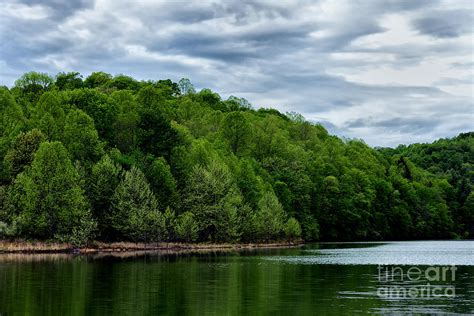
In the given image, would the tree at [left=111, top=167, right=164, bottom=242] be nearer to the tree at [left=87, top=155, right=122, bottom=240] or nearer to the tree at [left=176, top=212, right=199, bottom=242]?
the tree at [left=87, top=155, right=122, bottom=240]

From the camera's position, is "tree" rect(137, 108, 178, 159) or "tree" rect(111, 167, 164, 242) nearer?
"tree" rect(111, 167, 164, 242)

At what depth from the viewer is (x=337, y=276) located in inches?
2041

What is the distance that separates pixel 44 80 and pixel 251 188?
58660 millimetres

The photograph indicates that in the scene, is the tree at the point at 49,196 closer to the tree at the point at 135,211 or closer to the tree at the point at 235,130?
the tree at the point at 135,211

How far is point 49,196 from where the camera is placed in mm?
86875

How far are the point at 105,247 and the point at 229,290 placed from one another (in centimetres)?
5688

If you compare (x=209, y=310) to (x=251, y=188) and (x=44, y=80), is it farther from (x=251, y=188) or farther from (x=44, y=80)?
(x=44, y=80)

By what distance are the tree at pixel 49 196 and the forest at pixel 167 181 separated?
0.46ft

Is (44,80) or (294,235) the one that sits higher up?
(44,80)

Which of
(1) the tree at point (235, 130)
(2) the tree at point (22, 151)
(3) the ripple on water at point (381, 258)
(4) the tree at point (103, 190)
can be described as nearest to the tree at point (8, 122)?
(2) the tree at point (22, 151)

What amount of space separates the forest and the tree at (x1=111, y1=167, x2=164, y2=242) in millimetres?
174

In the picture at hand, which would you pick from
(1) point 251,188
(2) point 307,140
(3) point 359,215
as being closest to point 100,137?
(1) point 251,188

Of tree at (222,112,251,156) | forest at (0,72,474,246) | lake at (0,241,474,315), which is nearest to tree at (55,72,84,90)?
forest at (0,72,474,246)

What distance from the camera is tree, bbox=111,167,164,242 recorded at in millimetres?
95000
